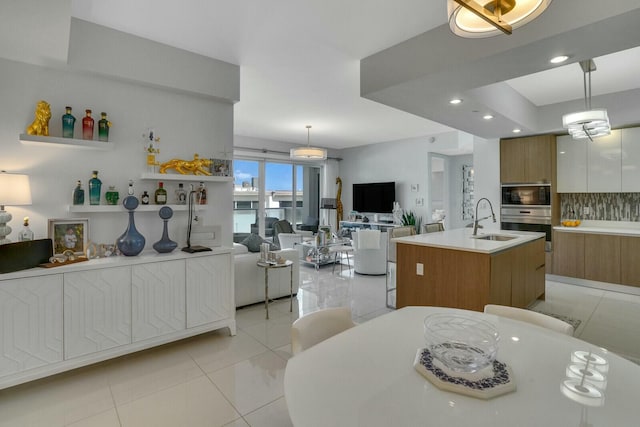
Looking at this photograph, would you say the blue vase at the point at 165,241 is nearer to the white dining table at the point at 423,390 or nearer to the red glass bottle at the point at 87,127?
the red glass bottle at the point at 87,127

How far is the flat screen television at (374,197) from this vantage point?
7.62 metres

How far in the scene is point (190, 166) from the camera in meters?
3.04

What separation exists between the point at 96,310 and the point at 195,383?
918mm

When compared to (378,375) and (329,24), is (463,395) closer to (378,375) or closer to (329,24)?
(378,375)

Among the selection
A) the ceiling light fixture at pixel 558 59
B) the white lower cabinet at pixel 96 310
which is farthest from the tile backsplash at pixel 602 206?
→ the white lower cabinet at pixel 96 310

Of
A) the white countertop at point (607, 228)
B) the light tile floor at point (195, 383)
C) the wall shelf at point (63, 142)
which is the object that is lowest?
the light tile floor at point (195, 383)

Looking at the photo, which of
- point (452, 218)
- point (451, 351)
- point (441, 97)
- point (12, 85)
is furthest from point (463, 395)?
point (452, 218)

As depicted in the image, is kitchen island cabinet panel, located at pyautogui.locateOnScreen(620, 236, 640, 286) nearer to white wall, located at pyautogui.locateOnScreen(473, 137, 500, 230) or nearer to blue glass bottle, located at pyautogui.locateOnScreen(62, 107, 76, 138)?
white wall, located at pyautogui.locateOnScreen(473, 137, 500, 230)

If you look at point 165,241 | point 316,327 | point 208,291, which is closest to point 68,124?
point 165,241

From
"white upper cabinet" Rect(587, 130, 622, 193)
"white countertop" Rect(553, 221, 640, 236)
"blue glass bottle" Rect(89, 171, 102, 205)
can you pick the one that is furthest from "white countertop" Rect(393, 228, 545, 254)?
"blue glass bottle" Rect(89, 171, 102, 205)

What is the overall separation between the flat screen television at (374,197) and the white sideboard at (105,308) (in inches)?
208

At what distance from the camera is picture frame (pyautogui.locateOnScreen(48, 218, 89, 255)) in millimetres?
2473

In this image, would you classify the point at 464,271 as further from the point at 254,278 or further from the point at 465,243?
the point at 254,278

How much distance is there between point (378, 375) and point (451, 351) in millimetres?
319
